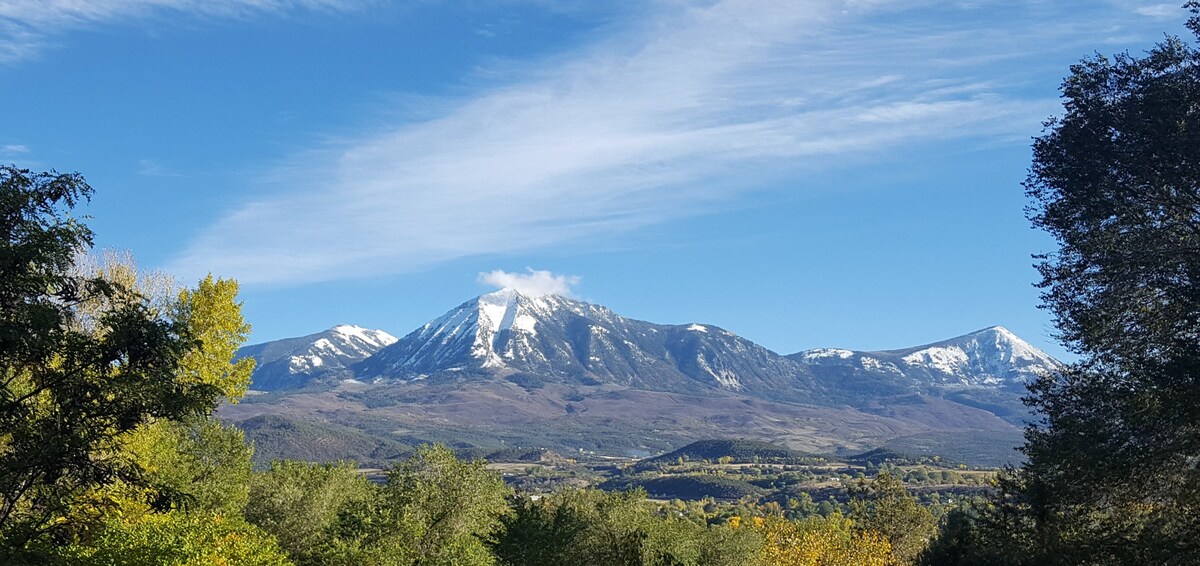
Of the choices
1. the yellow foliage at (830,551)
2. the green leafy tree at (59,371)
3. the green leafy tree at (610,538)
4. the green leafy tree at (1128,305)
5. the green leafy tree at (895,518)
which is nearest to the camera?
the green leafy tree at (59,371)

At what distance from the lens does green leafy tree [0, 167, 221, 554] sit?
2256 centimetres

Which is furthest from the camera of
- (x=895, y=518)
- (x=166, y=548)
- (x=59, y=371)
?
(x=895, y=518)

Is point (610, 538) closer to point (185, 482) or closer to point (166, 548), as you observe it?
point (185, 482)

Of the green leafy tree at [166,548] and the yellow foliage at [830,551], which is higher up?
the green leafy tree at [166,548]

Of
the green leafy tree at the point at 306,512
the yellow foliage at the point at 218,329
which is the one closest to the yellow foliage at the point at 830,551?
the green leafy tree at the point at 306,512

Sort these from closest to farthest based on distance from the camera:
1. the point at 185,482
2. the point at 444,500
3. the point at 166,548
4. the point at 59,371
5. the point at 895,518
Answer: the point at 59,371, the point at 166,548, the point at 185,482, the point at 444,500, the point at 895,518

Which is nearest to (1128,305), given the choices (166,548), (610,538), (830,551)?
(166,548)

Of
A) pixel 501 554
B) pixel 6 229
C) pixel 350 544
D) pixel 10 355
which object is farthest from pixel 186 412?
pixel 501 554

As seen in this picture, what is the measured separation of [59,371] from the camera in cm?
2477

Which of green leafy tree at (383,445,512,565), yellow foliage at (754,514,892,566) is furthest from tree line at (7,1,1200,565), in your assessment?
yellow foliage at (754,514,892,566)

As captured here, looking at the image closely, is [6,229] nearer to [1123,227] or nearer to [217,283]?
[217,283]

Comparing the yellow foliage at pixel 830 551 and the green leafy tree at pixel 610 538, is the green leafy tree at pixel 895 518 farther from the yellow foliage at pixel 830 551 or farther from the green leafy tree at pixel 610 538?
the green leafy tree at pixel 610 538

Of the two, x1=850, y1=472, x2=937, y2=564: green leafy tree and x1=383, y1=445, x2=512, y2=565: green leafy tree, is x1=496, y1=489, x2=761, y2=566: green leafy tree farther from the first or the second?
x1=850, y1=472, x2=937, y2=564: green leafy tree

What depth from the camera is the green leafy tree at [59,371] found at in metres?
22.6
